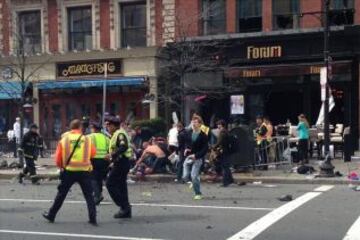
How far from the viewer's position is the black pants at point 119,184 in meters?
10.9

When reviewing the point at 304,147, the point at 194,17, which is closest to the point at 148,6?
the point at 194,17

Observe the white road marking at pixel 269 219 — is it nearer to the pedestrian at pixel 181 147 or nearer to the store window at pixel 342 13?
the pedestrian at pixel 181 147

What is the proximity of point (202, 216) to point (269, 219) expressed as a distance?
1.15 metres

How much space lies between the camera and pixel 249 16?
87.5 feet

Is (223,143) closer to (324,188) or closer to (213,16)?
(324,188)

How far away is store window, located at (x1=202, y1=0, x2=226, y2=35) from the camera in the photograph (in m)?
27.2

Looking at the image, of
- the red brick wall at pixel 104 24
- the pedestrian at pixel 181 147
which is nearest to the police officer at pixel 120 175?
the pedestrian at pixel 181 147

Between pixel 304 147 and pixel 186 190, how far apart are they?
611 cm

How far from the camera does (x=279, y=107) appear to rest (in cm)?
2644

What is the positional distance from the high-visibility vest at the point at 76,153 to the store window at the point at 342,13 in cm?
1686

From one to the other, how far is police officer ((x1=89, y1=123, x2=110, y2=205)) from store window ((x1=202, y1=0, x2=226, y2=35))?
1522 cm

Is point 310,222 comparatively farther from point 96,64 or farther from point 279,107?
point 96,64

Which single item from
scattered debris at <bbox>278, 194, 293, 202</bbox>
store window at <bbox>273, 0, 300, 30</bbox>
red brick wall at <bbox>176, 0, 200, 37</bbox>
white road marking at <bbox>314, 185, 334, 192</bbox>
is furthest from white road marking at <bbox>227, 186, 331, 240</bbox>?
red brick wall at <bbox>176, 0, 200, 37</bbox>

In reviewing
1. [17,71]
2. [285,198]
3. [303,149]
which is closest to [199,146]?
[285,198]
